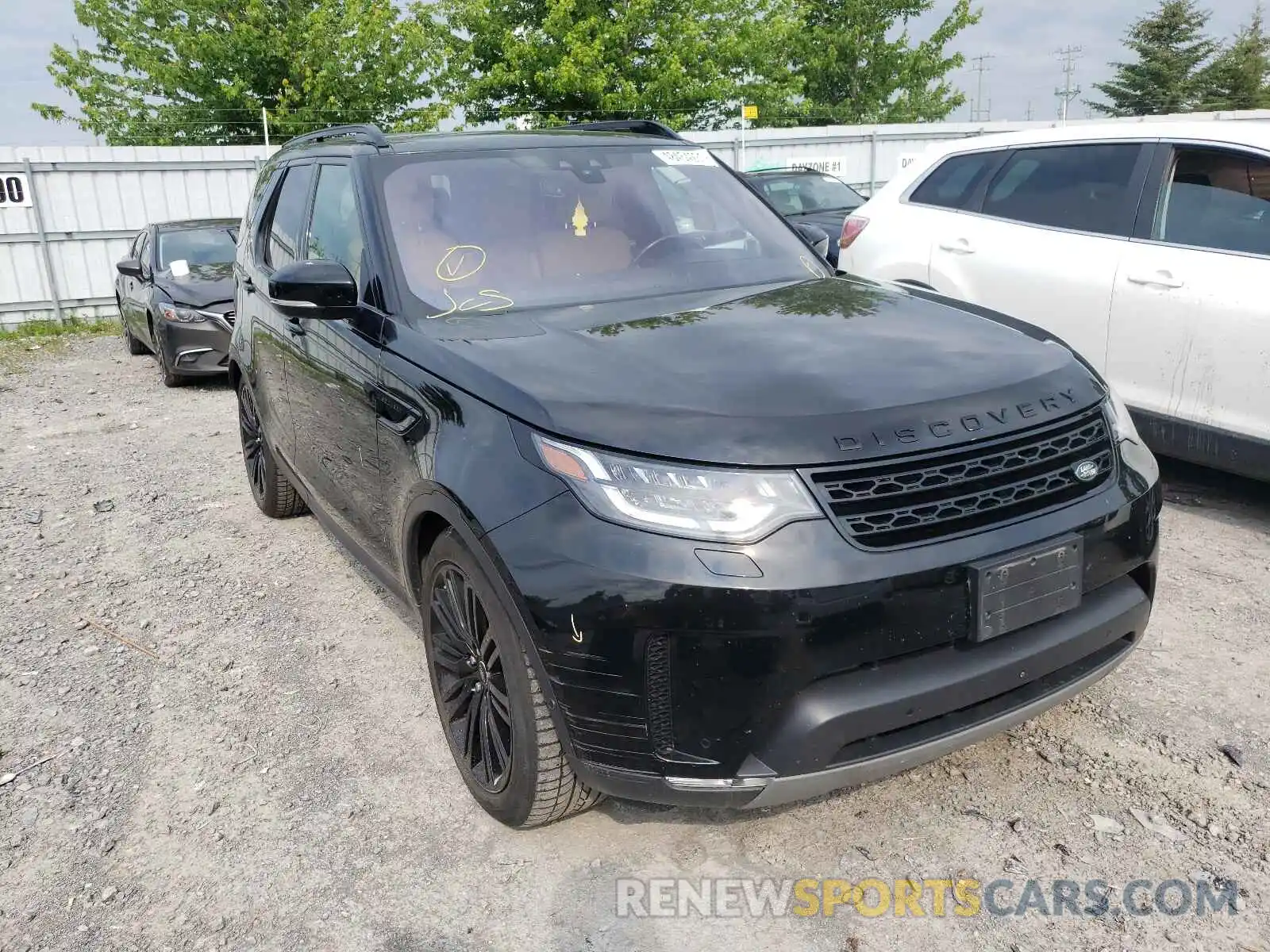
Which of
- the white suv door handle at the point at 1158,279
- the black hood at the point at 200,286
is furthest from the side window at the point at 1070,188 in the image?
the black hood at the point at 200,286

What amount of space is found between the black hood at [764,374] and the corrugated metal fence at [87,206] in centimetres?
1339

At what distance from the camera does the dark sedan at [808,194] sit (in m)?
12.6

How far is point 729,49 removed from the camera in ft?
86.7

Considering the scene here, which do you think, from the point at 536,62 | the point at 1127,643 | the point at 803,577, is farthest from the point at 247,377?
the point at 536,62

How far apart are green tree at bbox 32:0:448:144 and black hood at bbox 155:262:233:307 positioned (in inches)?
544

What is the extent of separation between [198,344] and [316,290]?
7.01 m

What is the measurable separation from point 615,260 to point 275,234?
2.01m

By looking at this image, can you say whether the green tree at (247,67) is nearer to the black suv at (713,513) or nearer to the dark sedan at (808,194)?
the dark sedan at (808,194)

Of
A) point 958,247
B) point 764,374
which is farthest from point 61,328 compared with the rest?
point 764,374

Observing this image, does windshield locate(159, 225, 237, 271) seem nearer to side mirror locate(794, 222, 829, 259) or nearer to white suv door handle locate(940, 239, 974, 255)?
white suv door handle locate(940, 239, 974, 255)

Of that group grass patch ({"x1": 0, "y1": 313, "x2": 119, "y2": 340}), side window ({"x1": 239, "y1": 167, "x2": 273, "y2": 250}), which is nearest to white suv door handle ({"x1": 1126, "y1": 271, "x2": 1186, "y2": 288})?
side window ({"x1": 239, "y1": 167, "x2": 273, "y2": 250})

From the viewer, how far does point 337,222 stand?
3703mm

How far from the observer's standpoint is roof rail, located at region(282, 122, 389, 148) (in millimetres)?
3643

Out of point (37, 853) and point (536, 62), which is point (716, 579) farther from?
point (536, 62)
